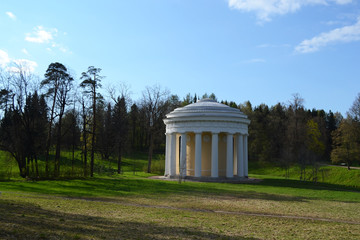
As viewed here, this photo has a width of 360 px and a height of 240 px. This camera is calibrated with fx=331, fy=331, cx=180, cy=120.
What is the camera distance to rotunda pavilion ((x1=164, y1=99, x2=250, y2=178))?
40500 mm

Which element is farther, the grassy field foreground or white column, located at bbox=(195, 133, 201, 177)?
white column, located at bbox=(195, 133, 201, 177)

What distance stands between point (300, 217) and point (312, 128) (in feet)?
211

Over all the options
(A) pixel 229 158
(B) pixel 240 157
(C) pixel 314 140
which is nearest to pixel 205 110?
(A) pixel 229 158

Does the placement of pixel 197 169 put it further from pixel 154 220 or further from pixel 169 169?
pixel 154 220


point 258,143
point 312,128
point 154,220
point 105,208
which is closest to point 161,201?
point 105,208

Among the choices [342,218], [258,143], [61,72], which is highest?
[61,72]

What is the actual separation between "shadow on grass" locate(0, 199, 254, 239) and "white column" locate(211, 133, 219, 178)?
26.6 metres

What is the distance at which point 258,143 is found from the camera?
252 feet

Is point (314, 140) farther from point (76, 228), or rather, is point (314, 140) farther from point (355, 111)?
point (76, 228)

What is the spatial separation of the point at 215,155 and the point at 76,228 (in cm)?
2960

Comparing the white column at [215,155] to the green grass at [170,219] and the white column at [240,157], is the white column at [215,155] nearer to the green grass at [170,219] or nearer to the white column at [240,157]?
the white column at [240,157]

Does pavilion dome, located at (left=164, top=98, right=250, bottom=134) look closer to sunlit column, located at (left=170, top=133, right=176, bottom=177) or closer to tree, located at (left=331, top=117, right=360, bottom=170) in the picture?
sunlit column, located at (left=170, top=133, right=176, bottom=177)

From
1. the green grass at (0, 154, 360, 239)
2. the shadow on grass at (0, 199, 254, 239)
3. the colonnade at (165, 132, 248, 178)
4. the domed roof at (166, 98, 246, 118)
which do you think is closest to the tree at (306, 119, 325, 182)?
the colonnade at (165, 132, 248, 178)

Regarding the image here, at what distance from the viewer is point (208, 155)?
4338 cm
